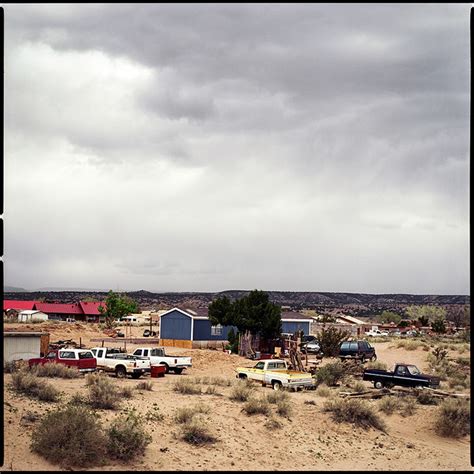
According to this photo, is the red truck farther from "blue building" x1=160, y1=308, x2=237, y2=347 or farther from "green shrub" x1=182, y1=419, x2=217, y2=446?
"blue building" x1=160, y1=308, x2=237, y2=347

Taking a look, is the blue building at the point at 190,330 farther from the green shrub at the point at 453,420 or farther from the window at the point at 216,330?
the green shrub at the point at 453,420

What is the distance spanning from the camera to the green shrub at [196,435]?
19.5 m

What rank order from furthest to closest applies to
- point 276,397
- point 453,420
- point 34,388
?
point 276,397 < point 34,388 < point 453,420

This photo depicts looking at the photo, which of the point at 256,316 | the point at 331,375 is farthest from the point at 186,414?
the point at 256,316

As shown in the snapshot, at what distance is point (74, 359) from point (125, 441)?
16525 mm

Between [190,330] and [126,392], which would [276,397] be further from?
[190,330]

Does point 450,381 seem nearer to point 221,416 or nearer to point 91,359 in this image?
point 221,416

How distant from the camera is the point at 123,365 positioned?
3391cm

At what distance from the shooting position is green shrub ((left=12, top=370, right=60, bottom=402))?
22.4 metres

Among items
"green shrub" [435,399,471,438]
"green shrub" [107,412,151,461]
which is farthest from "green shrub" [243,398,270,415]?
"green shrub" [435,399,471,438]

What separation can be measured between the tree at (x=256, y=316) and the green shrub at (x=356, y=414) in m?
27.3

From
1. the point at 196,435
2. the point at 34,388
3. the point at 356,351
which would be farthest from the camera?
the point at 356,351

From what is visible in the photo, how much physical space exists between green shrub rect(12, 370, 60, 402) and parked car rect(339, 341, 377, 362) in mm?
28706

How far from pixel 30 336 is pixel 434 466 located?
25.4m
